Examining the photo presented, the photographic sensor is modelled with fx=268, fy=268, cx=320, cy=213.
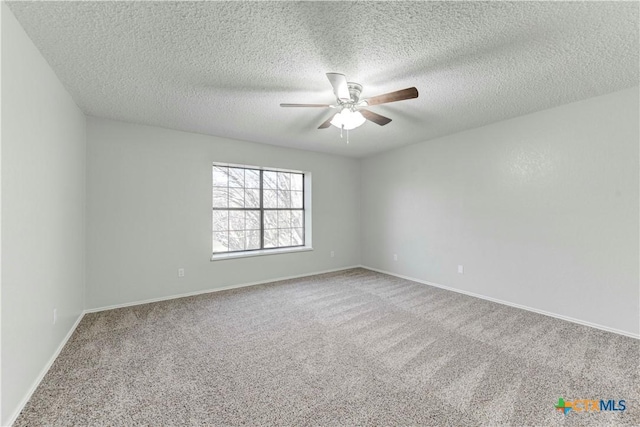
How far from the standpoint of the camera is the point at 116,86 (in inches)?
96.5

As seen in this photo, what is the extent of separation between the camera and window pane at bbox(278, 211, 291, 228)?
4957mm

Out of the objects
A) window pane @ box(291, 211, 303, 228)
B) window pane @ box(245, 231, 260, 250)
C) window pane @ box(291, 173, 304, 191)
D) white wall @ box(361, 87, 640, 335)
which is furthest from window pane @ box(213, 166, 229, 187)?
white wall @ box(361, 87, 640, 335)

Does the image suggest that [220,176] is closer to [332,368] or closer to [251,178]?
[251,178]

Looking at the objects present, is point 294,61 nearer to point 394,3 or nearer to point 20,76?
point 394,3

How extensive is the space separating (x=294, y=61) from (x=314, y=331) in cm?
245

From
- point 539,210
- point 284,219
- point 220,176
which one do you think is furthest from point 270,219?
point 539,210

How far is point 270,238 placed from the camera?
15.9 ft

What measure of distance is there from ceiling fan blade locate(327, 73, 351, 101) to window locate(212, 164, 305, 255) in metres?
2.78

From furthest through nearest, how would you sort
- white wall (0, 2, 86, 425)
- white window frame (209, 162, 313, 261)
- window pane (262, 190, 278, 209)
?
1. window pane (262, 190, 278, 209)
2. white window frame (209, 162, 313, 261)
3. white wall (0, 2, 86, 425)

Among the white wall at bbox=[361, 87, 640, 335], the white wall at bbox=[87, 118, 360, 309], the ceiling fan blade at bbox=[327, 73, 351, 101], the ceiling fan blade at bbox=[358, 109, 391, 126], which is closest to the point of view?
the ceiling fan blade at bbox=[327, 73, 351, 101]

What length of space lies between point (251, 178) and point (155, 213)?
62.3 inches

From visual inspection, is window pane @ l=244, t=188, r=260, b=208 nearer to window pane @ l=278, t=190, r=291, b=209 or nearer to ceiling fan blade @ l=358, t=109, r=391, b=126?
window pane @ l=278, t=190, r=291, b=209

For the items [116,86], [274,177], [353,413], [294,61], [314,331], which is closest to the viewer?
[353,413]

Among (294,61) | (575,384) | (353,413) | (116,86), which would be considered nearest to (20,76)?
(116,86)
